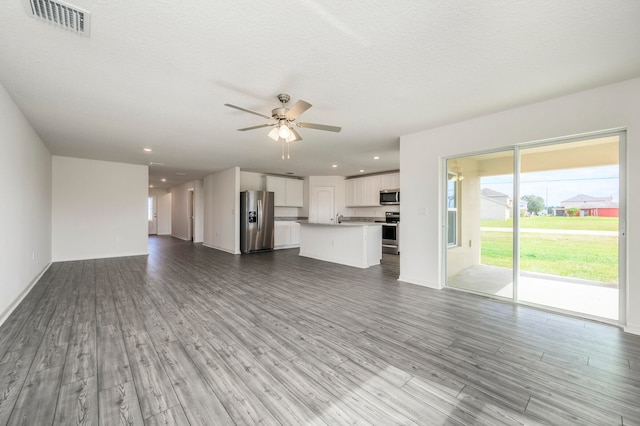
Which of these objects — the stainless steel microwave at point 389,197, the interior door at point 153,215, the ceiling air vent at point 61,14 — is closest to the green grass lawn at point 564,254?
the stainless steel microwave at point 389,197

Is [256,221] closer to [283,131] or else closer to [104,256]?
[104,256]

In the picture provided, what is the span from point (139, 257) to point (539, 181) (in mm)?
8200

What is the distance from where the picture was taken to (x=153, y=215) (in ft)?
43.3

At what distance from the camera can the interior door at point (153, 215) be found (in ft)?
42.6

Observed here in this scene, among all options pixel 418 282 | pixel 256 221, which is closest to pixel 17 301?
pixel 256 221

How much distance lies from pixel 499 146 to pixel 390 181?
447 centimetres

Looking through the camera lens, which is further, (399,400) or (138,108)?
(138,108)

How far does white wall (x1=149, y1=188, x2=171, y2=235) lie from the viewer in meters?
12.9

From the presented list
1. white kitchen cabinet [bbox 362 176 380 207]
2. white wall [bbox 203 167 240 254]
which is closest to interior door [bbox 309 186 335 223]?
white kitchen cabinet [bbox 362 176 380 207]

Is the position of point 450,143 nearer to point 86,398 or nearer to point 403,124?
point 403,124

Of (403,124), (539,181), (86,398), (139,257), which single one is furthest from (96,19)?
(139,257)

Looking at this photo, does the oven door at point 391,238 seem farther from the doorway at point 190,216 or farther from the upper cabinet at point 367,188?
the doorway at point 190,216

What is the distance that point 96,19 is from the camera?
171cm

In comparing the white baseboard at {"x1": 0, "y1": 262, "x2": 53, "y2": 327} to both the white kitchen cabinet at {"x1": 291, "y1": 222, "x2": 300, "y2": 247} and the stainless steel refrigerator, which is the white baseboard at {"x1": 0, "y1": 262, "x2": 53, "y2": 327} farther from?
the white kitchen cabinet at {"x1": 291, "y1": 222, "x2": 300, "y2": 247}
